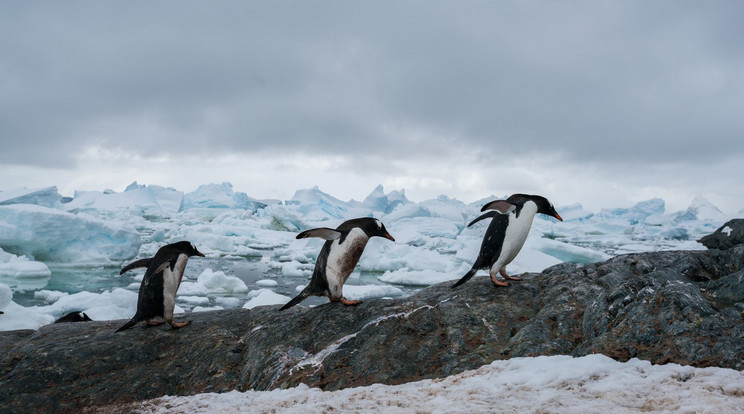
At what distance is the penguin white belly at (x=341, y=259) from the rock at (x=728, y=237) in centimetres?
1075

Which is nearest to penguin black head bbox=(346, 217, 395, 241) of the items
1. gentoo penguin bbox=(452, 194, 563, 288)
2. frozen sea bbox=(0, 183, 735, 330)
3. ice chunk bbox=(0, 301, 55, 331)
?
gentoo penguin bbox=(452, 194, 563, 288)

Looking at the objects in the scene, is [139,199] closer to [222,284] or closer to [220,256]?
[220,256]

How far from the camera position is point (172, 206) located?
56.8 metres

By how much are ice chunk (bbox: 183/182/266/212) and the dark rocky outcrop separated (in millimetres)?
49683

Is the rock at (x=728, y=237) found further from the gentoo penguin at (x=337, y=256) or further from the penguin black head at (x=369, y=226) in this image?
the gentoo penguin at (x=337, y=256)

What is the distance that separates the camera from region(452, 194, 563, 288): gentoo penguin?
4770 millimetres

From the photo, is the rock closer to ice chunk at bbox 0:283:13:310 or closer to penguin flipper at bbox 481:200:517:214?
penguin flipper at bbox 481:200:517:214

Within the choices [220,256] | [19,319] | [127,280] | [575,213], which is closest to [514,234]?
[19,319]

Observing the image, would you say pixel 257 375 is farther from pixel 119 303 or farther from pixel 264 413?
pixel 119 303

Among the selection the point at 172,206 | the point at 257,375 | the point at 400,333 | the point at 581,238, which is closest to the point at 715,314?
the point at 400,333

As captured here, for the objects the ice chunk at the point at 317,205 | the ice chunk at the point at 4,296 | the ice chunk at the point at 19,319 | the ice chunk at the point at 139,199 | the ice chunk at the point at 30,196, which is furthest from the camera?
the ice chunk at the point at 139,199

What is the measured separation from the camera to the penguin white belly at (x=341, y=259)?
498 centimetres

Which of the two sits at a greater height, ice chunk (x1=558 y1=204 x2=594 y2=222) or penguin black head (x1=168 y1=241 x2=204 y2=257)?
ice chunk (x1=558 y1=204 x2=594 y2=222)

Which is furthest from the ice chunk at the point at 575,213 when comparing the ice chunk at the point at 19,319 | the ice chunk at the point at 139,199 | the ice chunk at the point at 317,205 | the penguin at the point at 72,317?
the penguin at the point at 72,317
